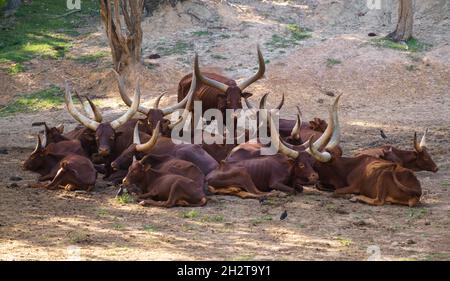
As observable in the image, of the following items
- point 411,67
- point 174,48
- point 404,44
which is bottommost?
point 174,48

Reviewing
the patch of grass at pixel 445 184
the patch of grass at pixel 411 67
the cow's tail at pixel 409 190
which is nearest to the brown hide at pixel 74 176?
the cow's tail at pixel 409 190

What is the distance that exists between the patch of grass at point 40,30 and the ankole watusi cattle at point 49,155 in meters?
6.83

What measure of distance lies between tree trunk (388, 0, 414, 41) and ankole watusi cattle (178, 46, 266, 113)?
5.62 meters

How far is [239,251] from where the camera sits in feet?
28.4

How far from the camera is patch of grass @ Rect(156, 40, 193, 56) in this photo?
60.7 ft

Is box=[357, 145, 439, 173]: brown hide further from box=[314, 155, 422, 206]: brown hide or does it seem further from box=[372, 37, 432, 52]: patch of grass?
box=[372, 37, 432, 52]: patch of grass

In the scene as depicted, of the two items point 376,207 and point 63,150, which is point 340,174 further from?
point 63,150

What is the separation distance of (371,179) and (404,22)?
8.45m

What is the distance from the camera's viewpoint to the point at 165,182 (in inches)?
421

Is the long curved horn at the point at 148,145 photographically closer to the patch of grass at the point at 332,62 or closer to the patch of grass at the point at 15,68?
the patch of grass at the point at 332,62

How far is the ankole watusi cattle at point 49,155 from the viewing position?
12.0 meters

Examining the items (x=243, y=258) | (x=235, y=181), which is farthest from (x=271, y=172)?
(x=243, y=258)

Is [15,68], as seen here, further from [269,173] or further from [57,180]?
[269,173]

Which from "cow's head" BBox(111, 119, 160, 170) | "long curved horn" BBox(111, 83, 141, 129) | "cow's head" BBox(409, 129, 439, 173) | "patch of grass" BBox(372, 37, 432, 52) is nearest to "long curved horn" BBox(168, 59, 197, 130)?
"long curved horn" BBox(111, 83, 141, 129)
